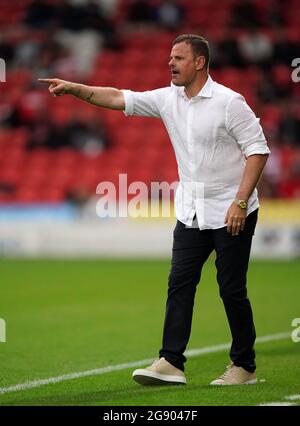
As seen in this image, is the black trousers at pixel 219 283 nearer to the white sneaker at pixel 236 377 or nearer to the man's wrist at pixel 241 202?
the white sneaker at pixel 236 377

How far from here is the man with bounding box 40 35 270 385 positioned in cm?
648

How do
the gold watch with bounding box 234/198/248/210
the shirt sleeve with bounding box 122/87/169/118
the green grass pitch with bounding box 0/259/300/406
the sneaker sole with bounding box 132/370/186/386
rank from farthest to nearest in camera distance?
the shirt sleeve with bounding box 122/87/169/118, the sneaker sole with bounding box 132/370/186/386, the gold watch with bounding box 234/198/248/210, the green grass pitch with bounding box 0/259/300/406

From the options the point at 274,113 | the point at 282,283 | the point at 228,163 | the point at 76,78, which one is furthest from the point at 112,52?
the point at 228,163

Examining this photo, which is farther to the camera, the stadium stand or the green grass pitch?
the stadium stand

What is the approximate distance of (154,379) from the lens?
6.54m

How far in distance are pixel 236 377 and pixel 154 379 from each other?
1.83 feet

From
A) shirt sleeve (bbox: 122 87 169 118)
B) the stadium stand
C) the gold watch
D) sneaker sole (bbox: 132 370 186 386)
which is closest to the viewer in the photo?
the gold watch

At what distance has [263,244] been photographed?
64.6 feet

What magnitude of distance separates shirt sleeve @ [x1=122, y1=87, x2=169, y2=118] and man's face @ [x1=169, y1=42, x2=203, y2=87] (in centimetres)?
19

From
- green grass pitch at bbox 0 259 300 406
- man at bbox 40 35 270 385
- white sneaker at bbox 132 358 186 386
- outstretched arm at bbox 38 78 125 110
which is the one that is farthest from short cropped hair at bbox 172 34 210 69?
green grass pitch at bbox 0 259 300 406

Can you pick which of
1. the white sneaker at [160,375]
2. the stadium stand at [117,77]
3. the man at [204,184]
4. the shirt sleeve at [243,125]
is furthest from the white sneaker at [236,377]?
the stadium stand at [117,77]

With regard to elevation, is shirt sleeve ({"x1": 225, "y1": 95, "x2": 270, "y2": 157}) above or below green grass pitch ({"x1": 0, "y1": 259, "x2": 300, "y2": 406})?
above

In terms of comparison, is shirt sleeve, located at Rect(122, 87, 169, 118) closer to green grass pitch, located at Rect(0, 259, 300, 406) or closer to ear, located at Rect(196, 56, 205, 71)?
ear, located at Rect(196, 56, 205, 71)

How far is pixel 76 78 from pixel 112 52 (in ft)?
5.26
